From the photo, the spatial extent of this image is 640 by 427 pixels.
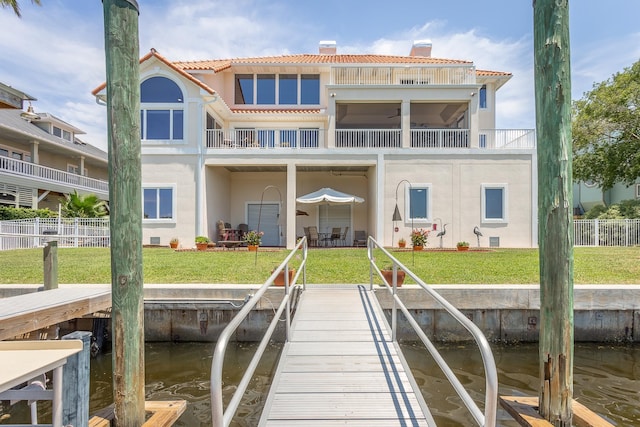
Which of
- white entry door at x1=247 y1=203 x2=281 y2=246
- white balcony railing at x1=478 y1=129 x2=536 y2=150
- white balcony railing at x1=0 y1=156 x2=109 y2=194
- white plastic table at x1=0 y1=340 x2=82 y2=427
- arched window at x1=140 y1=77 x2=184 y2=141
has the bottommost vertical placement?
white plastic table at x1=0 y1=340 x2=82 y2=427

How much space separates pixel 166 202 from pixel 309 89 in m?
9.05

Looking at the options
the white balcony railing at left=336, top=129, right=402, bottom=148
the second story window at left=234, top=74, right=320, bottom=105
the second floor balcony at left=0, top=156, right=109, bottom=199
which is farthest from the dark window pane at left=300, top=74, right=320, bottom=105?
the second floor balcony at left=0, top=156, right=109, bottom=199

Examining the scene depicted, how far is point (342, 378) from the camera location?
12.0 feet

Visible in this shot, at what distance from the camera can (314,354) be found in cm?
427

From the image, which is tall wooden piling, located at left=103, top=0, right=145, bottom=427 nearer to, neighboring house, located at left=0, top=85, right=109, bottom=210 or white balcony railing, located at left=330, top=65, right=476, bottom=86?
white balcony railing, located at left=330, top=65, right=476, bottom=86

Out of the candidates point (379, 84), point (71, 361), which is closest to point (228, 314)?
point (71, 361)

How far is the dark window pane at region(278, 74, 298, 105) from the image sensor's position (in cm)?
1816

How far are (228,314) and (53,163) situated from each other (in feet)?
87.4

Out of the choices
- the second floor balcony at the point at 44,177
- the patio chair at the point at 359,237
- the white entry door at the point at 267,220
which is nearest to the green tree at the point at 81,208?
the second floor balcony at the point at 44,177

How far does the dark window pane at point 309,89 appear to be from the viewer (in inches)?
715

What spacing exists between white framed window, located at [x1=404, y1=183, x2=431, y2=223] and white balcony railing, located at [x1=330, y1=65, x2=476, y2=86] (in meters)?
4.95

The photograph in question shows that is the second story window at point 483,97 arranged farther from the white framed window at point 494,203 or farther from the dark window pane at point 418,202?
the dark window pane at point 418,202

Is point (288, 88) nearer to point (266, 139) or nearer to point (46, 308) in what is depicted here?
point (266, 139)

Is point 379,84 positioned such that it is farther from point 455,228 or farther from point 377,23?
point 455,228
